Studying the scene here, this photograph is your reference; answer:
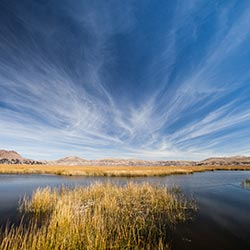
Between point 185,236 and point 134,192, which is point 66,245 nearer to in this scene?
point 185,236

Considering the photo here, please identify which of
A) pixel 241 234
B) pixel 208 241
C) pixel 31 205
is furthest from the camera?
pixel 31 205

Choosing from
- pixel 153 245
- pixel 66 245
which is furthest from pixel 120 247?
pixel 66 245

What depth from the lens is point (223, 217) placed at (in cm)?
1007

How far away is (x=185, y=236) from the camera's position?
7277 millimetres

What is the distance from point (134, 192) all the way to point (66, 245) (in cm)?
939

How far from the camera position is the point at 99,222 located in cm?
636

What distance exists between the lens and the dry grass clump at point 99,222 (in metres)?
5.29

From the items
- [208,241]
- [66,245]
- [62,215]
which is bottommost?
[208,241]

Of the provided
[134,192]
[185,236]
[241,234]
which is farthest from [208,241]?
[134,192]

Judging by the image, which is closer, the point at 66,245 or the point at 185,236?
the point at 66,245

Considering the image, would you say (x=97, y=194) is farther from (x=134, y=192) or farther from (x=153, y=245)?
(x=153, y=245)

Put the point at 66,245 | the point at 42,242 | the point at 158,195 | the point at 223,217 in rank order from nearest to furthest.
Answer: the point at 42,242, the point at 66,245, the point at 223,217, the point at 158,195

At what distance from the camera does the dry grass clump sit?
5.29 meters

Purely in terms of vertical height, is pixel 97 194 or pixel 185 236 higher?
pixel 97 194
